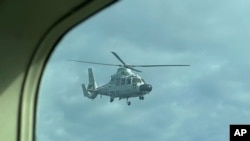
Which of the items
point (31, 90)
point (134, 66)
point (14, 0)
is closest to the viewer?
point (14, 0)

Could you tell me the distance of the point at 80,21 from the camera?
1.21 meters

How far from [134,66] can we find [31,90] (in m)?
1.36

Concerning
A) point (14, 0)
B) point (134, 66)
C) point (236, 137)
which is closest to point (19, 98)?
point (14, 0)

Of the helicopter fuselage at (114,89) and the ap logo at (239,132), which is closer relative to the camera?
the ap logo at (239,132)

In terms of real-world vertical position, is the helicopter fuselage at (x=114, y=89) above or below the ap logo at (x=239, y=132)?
above

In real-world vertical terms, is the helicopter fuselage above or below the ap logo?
above

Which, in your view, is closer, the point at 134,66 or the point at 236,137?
the point at 236,137

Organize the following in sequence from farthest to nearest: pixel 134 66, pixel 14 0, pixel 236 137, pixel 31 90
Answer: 1. pixel 134 66
2. pixel 236 137
3. pixel 31 90
4. pixel 14 0

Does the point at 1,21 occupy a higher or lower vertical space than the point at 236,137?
higher

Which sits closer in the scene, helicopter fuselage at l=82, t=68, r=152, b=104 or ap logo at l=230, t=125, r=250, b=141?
ap logo at l=230, t=125, r=250, b=141

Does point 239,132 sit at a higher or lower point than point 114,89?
lower

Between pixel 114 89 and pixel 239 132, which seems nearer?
pixel 239 132

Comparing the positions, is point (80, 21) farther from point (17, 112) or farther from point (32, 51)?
point (17, 112)

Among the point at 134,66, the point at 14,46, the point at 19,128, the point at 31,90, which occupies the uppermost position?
the point at 134,66
